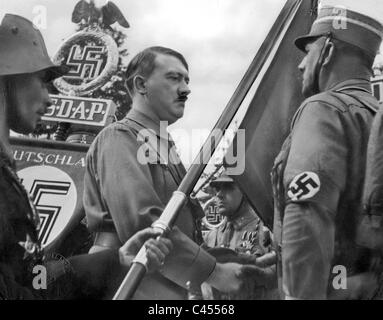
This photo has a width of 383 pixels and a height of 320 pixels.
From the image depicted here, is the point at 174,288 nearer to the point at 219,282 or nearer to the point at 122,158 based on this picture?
the point at 219,282

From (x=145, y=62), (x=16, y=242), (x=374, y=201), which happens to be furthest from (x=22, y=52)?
(x=374, y=201)

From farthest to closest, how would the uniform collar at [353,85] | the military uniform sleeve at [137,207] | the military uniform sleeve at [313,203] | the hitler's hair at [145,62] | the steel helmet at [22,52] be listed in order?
the steel helmet at [22,52] → the hitler's hair at [145,62] → the uniform collar at [353,85] → the military uniform sleeve at [137,207] → the military uniform sleeve at [313,203]

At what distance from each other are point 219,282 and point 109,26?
1914 mm

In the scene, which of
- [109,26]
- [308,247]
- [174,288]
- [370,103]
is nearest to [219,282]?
[174,288]

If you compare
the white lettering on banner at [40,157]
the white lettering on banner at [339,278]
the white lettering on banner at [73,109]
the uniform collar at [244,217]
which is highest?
the white lettering on banner at [73,109]

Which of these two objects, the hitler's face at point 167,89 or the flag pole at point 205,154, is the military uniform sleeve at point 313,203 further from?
the hitler's face at point 167,89

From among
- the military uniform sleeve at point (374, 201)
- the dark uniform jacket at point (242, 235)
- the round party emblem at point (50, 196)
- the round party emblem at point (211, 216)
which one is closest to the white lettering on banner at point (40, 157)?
the round party emblem at point (50, 196)

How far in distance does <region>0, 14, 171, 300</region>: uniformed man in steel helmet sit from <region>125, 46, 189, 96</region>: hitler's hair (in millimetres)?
487

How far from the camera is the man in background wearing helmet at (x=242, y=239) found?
17.6ft

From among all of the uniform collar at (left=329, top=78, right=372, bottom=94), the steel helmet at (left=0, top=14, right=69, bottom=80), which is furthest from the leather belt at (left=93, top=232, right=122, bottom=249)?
the uniform collar at (left=329, top=78, right=372, bottom=94)

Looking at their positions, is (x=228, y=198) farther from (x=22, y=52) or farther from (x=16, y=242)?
(x=22, y=52)

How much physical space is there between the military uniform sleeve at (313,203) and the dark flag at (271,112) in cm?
22

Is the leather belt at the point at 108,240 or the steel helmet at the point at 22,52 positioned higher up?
the steel helmet at the point at 22,52

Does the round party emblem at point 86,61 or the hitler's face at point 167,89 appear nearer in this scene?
the hitler's face at point 167,89
